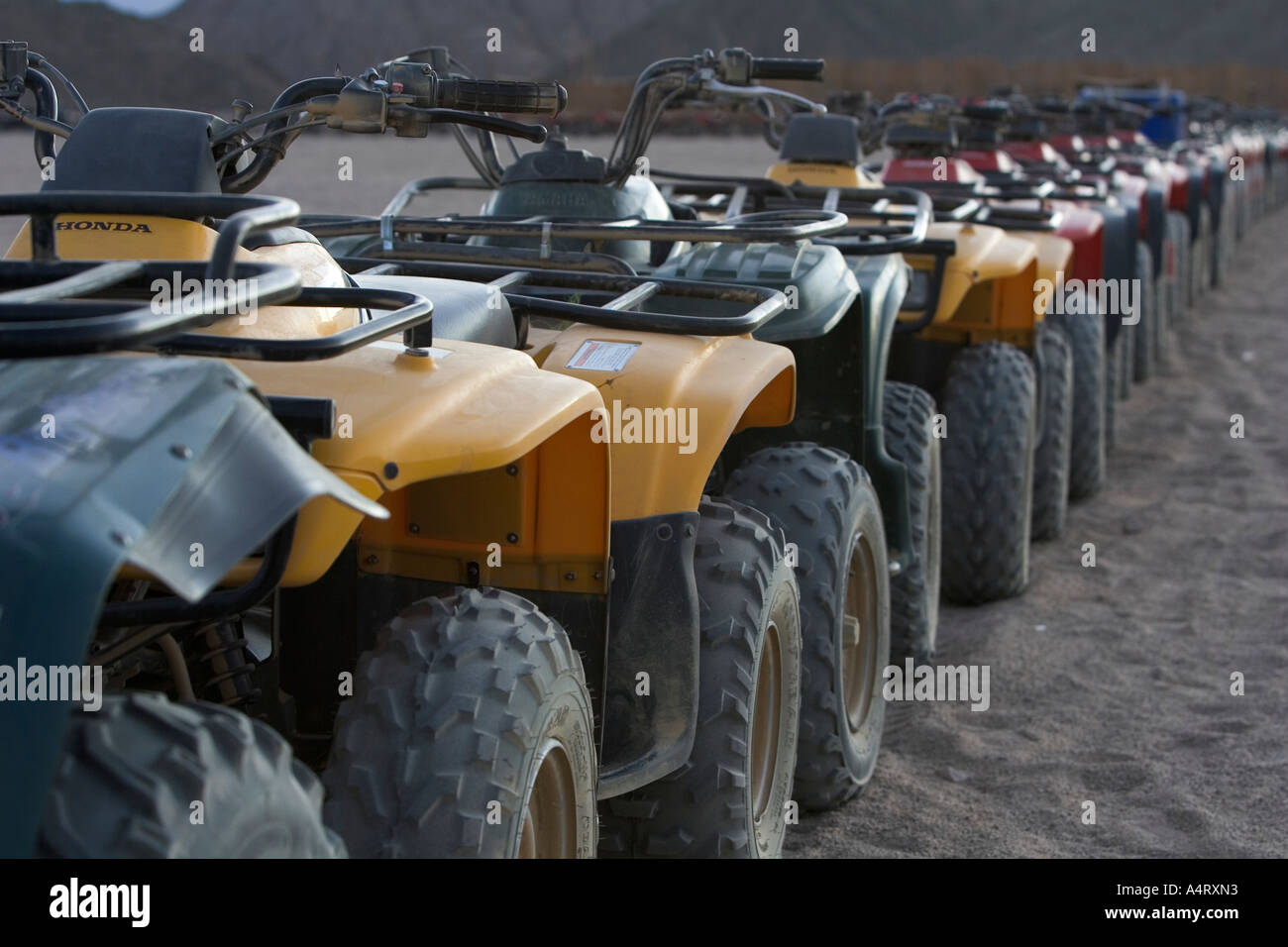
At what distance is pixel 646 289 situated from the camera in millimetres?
3488

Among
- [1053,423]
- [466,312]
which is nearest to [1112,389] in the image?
[1053,423]

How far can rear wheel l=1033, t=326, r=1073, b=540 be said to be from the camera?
255 inches

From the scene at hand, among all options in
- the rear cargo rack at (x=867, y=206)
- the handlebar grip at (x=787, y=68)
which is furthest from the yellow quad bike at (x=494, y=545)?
the rear cargo rack at (x=867, y=206)

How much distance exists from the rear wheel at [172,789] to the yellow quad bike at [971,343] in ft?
12.0

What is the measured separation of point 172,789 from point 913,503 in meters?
3.40

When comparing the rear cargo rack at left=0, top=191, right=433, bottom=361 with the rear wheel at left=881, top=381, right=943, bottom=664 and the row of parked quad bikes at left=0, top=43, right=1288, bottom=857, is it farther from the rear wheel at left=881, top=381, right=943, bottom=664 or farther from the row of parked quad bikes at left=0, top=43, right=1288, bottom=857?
the rear wheel at left=881, top=381, right=943, bottom=664

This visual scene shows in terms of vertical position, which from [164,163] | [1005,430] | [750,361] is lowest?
[1005,430]

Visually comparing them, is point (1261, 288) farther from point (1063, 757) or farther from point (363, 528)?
point (363, 528)

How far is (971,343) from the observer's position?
613cm

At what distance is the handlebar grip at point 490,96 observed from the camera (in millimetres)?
2682

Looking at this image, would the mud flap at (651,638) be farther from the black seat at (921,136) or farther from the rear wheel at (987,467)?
the black seat at (921,136)

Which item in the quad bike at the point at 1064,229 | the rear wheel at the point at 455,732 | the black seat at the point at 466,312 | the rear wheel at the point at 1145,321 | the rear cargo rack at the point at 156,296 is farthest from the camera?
the rear wheel at the point at 1145,321

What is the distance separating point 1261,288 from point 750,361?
14.8 m

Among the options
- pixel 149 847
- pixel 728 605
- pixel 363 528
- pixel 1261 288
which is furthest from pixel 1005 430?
pixel 1261 288
